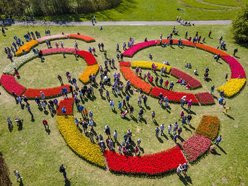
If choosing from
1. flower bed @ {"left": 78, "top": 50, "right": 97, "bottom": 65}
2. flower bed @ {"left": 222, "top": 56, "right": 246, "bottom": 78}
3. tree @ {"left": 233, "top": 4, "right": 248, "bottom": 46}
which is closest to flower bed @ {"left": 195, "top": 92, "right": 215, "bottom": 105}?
flower bed @ {"left": 222, "top": 56, "right": 246, "bottom": 78}

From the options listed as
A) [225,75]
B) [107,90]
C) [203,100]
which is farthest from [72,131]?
[225,75]

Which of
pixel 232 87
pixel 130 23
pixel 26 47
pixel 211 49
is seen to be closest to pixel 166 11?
pixel 130 23

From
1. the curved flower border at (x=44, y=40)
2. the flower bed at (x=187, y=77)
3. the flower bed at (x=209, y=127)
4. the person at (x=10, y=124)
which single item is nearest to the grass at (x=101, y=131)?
the person at (x=10, y=124)

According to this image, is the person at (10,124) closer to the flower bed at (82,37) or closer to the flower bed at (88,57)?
the flower bed at (88,57)

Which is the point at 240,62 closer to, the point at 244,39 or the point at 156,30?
the point at 244,39

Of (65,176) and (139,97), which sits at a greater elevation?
(139,97)

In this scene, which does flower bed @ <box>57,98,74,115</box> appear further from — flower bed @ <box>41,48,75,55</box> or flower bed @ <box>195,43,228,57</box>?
flower bed @ <box>195,43,228,57</box>
